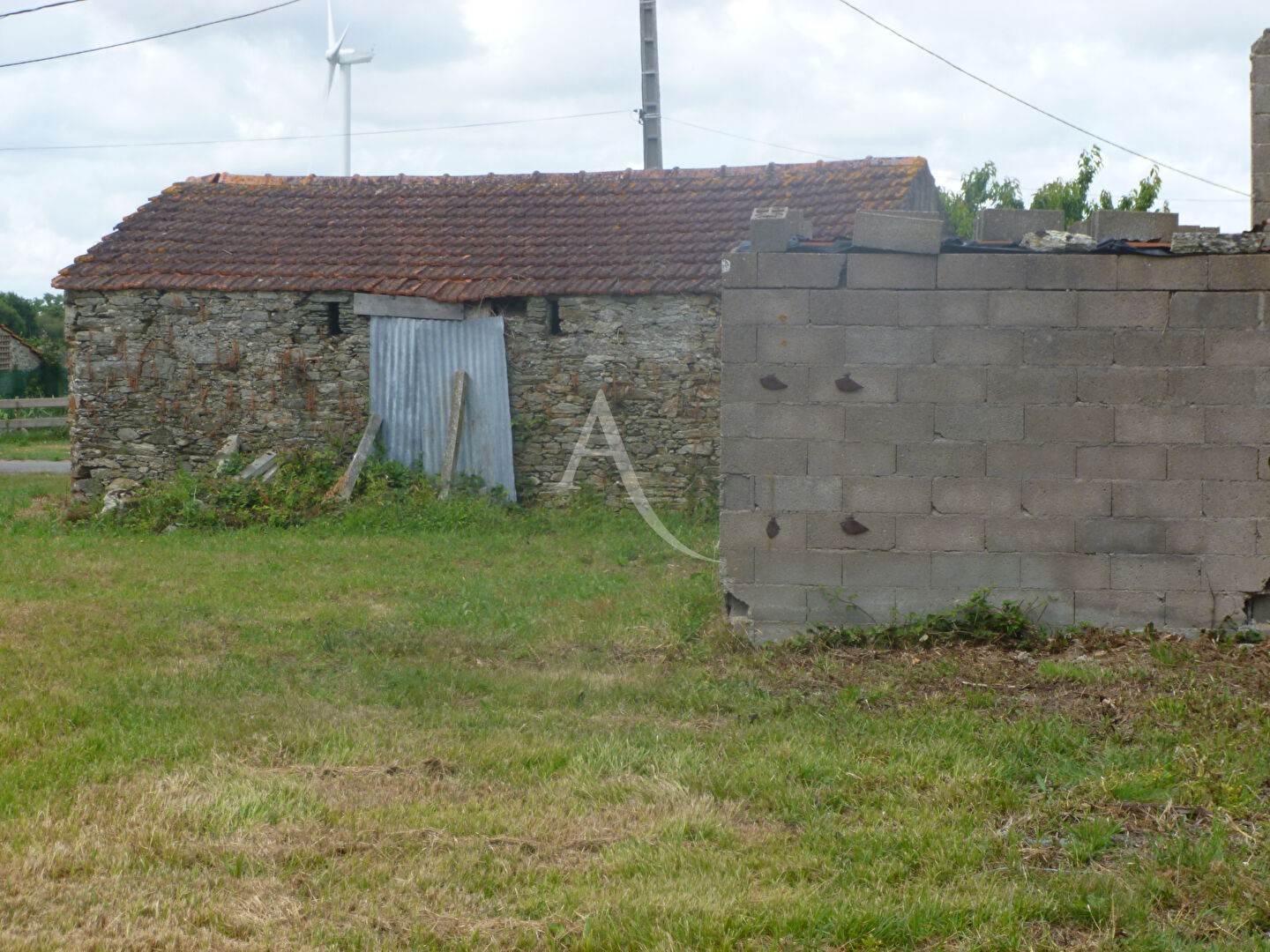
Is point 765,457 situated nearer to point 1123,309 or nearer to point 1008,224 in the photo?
point 1008,224

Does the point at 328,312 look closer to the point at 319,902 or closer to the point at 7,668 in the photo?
the point at 7,668

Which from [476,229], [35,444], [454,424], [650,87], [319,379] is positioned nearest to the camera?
[454,424]

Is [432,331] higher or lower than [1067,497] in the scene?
higher

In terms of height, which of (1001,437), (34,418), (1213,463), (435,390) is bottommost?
(1213,463)

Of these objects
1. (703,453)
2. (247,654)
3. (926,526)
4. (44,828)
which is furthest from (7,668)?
(703,453)

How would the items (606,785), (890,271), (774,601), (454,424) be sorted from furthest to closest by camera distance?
(454,424) → (774,601) → (890,271) → (606,785)

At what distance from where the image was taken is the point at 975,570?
7914 mm

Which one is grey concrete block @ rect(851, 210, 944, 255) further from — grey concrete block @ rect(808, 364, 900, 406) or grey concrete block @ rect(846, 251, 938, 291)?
grey concrete block @ rect(808, 364, 900, 406)

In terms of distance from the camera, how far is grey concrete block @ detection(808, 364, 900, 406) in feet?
26.1

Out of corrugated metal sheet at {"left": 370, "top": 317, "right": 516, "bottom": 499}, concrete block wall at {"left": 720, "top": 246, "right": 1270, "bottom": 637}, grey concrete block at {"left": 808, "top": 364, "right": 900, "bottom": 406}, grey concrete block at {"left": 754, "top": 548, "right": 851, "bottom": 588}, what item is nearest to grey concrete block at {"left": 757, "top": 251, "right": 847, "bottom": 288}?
concrete block wall at {"left": 720, "top": 246, "right": 1270, "bottom": 637}

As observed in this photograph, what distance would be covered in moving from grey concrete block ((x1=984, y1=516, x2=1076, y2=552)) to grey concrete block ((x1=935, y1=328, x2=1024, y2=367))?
3.23 ft

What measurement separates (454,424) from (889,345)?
8.03m

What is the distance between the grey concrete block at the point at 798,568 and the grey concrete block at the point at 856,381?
0.97m

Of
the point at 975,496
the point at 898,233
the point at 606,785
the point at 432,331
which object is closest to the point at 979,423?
the point at 975,496
